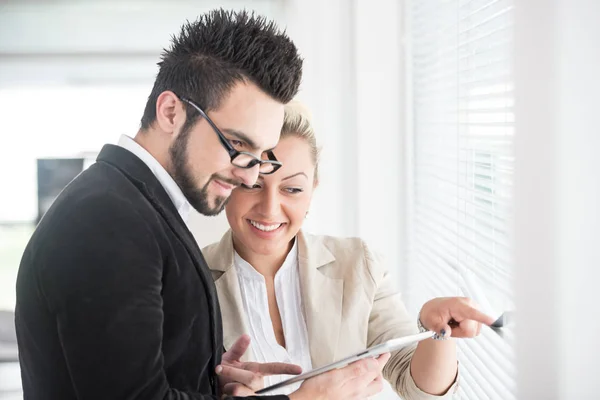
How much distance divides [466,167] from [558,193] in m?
1.00

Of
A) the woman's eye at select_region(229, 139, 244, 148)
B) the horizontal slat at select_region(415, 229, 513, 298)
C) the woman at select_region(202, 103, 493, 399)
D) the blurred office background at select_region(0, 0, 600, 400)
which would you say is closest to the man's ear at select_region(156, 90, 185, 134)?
the woman's eye at select_region(229, 139, 244, 148)

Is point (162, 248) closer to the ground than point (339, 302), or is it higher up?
higher up

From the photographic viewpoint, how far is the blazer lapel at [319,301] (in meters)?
1.83

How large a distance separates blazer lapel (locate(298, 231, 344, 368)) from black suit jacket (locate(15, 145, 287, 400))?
0.67 meters

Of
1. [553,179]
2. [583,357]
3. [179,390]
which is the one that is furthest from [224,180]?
[583,357]

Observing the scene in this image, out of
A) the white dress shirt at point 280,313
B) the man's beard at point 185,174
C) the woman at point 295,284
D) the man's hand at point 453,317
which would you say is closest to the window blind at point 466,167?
the man's hand at point 453,317

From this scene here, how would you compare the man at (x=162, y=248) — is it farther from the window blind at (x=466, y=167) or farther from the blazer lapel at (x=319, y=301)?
the window blind at (x=466, y=167)

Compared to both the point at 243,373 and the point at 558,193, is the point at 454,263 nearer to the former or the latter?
the point at 243,373

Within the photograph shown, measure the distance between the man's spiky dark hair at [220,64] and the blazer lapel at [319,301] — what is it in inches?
25.9

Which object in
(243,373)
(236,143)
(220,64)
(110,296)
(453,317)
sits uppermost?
(220,64)

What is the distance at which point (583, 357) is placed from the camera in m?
1.06

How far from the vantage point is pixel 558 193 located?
106 cm

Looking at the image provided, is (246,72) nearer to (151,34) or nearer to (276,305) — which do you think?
(276,305)

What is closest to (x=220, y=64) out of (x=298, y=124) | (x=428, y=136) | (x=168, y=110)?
(x=168, y=110)
